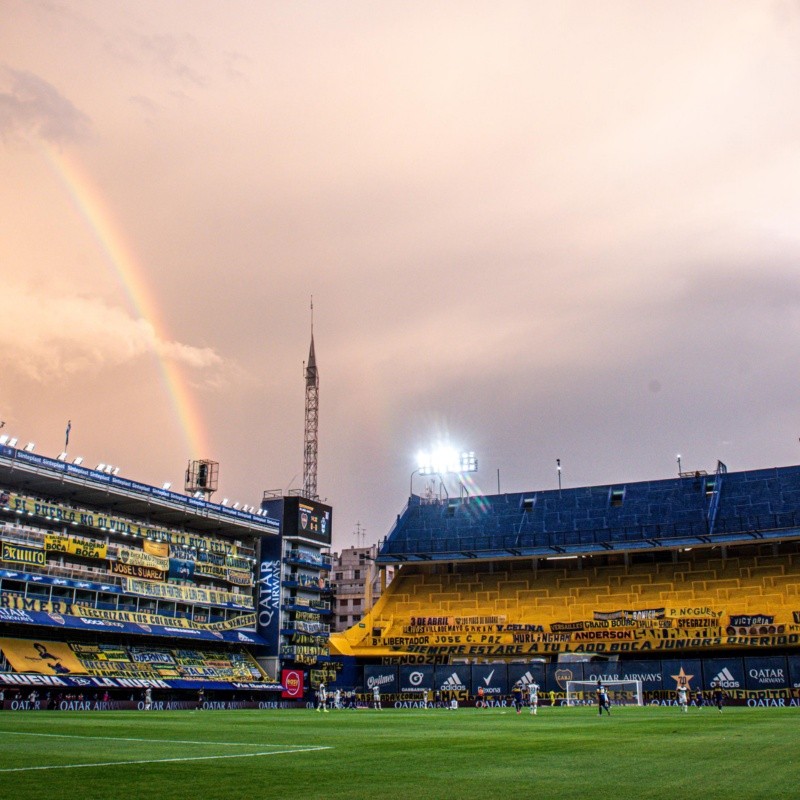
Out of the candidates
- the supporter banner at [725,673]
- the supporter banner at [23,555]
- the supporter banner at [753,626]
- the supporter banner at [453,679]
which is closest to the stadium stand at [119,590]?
the supporter banner at [23,555]

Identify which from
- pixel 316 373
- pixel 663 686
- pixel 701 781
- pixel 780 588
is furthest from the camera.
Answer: pixel 316 373

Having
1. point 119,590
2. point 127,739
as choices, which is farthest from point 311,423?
point 127,739

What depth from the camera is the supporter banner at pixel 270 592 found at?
97.2 metres

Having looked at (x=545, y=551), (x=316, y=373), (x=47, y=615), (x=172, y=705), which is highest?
(x=316, y=373)

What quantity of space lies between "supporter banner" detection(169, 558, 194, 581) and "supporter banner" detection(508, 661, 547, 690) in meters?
34.5

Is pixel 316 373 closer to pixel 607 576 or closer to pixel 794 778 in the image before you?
pixel 607 576

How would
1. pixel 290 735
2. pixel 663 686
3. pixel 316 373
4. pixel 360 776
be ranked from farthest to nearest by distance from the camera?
pixel 316 373 → pixel 663 686 → pixel 290 735 → pixel 360 776

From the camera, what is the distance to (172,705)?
71812 mm

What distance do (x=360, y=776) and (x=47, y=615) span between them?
2509 inches

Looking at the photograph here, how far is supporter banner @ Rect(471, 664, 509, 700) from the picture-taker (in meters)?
76.3

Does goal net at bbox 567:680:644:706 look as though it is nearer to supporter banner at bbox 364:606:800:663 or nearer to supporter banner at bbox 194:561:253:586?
supporter banner at bbox 364:606:800:663

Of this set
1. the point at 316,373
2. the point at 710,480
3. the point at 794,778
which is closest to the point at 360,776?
the point at 794,778

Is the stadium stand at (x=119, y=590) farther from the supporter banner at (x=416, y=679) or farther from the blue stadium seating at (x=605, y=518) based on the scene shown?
the blue stadium seating at (x=605, y=518)

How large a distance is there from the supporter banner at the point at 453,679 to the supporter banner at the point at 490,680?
2.34ft
